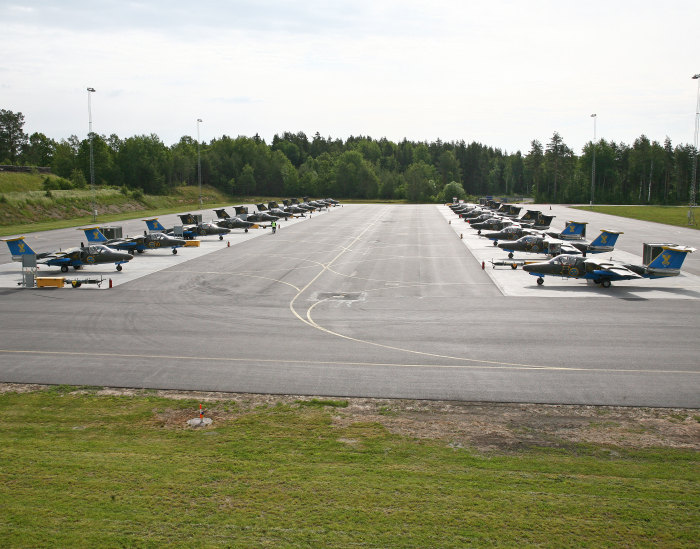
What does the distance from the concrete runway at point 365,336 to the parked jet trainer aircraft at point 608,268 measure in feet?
3.13

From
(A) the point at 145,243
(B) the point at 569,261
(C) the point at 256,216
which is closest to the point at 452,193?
(C) the point at 256,216

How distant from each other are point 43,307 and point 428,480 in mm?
24452

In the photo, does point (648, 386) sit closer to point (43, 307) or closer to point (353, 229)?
point (43, 307)

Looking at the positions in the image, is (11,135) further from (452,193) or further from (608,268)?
(608,268)

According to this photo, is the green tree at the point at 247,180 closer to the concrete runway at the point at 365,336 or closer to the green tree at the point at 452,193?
the green tree at the point at 452,193

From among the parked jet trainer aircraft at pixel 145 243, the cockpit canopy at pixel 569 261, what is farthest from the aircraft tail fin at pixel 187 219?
the cockpit canopy at pixel 569 261

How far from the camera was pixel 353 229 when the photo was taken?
72.7m

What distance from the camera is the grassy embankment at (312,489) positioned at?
9.45 m

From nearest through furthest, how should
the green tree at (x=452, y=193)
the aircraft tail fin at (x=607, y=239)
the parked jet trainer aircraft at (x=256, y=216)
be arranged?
1. the aircraft tail fin at (x=607, y=239)
2. the parked jet trainer aircraft at (x=256, y=216)
3. the green tree at (x=452, y=193)

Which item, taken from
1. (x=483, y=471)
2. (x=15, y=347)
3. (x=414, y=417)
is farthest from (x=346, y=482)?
(x=15, y=347)

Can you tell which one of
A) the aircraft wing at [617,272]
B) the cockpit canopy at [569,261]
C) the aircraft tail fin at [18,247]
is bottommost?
the aircraft wing at [617,272]

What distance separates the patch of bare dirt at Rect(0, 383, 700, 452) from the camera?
13.5 m

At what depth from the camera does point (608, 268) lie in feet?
106

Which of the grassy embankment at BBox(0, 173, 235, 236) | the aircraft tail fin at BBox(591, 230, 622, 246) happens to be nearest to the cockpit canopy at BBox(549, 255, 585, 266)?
the aircraft tail fin at BBox(591, 230, 622, 246)
